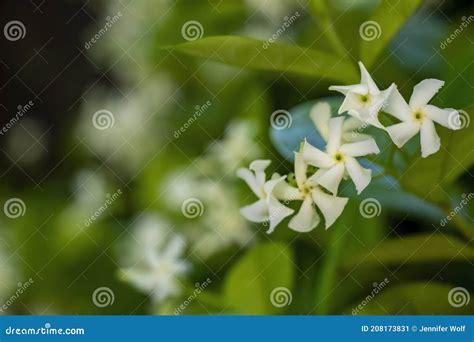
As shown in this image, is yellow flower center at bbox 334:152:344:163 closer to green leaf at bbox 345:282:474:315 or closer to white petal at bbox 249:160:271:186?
white petal at bbox 249:160:271:186

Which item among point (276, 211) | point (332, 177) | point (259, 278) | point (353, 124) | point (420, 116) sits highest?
point (420, 116)

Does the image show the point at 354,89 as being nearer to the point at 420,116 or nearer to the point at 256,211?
the point at 420,116

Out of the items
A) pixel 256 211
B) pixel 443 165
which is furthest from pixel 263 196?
pixel 443 165

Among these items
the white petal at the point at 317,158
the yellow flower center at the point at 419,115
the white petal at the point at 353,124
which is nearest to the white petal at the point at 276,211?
the white petal at the point at 317,158

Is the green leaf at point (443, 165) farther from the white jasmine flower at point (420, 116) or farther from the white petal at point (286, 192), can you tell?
the white petal at point (286, 192)

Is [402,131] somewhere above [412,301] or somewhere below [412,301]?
above
